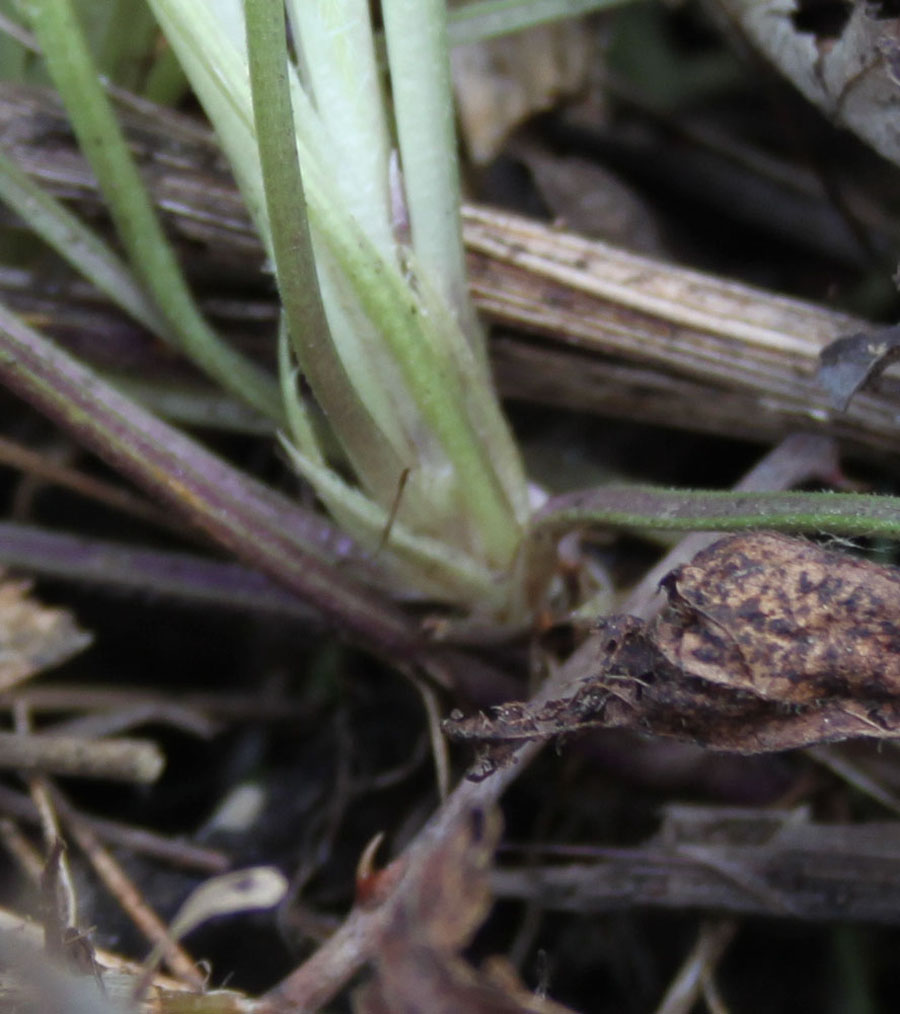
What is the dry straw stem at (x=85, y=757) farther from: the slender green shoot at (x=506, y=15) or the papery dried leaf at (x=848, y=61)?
the papery dried leaf at (x=848, y=61)

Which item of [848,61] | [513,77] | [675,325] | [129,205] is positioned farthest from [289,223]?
[513,77]

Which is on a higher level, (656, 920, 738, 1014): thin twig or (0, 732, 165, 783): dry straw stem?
(0, 732, 165, 783): dry straw stem

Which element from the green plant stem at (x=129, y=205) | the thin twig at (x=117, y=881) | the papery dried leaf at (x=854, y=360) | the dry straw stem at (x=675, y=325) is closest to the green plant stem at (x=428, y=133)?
the dry straw stem at (x=675, y=325)

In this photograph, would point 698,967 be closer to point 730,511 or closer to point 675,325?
point 730,511

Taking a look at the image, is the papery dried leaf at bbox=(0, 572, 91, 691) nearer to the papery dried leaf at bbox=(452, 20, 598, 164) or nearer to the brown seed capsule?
the brown seed capsule

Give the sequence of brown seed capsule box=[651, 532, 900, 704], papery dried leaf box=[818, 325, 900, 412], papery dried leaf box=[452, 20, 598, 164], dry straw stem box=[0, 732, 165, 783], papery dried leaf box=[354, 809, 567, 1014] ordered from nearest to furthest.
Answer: papery dried leaf box=[354, 809, 567, 1014], brown seed capsule box=[651, 532, 900, 704], papery dried leaf box=[818, 325, 900, 412], dry straw stem box=[0, 732, 165, 783], papery dried leaf box=[452, 20, 598, 164]

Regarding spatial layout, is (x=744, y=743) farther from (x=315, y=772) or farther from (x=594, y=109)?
(x=594, y=109)

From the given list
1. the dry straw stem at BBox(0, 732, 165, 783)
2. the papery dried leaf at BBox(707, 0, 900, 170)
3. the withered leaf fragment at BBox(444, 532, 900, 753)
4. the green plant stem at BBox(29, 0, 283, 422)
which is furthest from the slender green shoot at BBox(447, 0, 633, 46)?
the dry straw stem at BBox(0, 732, 165, 783)
